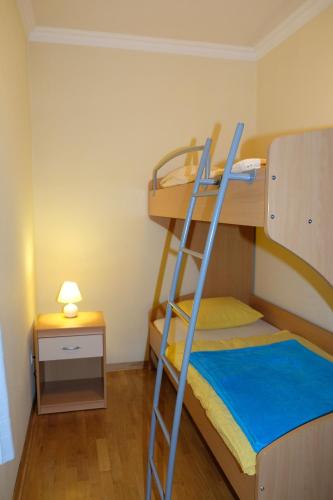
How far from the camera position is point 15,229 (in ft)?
7.21

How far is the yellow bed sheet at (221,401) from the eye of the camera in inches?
60.0

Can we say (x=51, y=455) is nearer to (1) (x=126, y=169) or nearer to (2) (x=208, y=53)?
(1) (x=126, y=169)

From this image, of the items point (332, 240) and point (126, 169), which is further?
point (126, 169)

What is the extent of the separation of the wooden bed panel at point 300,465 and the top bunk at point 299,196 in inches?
24.5

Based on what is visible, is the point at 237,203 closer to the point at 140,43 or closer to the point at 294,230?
the point at 294,230

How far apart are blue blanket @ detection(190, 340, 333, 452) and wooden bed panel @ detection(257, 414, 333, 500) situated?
0.05 metres

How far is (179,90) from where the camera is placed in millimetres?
3318

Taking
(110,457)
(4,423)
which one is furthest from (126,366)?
(4,423)

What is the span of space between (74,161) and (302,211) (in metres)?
2.22

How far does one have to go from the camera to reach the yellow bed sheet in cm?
152

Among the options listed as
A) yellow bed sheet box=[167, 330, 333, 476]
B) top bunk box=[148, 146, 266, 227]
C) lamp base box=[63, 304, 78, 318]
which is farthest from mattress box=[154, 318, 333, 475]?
top bunk box=[148, 146, 266, 227]

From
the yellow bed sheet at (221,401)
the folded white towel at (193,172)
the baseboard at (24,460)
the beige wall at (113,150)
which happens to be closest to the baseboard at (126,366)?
the beige wall at (113,150)

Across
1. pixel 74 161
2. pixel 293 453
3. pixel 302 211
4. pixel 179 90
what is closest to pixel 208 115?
pixel 179 90

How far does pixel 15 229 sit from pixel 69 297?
2.85 ft
